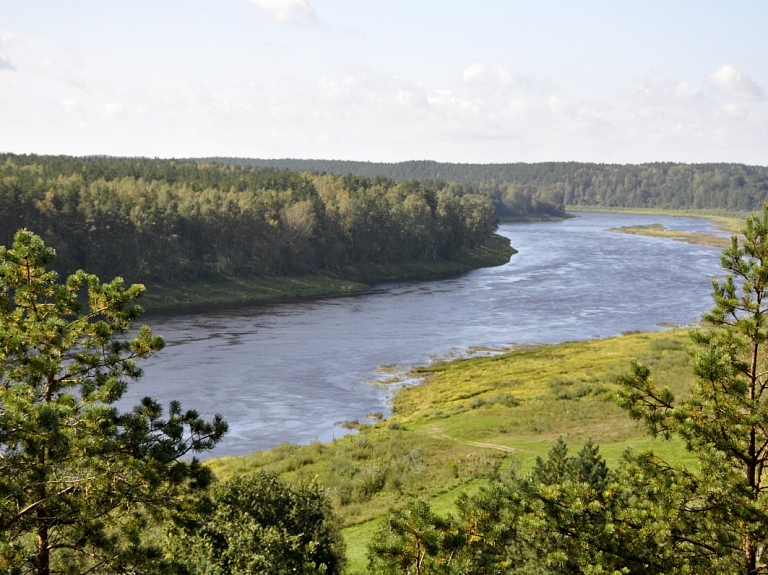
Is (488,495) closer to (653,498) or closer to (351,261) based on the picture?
(653,498)

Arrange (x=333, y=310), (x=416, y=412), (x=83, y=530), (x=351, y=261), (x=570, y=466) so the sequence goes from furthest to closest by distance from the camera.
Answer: (x=351, y=261) < (x=333, y=310) < (x=416, y=412) < (x=570, y=466) < (x=83, y=530)

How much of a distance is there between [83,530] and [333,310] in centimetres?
8294

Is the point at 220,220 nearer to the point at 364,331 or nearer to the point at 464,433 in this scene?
Answer: the point at 364,331

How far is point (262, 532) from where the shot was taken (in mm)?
19125

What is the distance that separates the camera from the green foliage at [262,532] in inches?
707

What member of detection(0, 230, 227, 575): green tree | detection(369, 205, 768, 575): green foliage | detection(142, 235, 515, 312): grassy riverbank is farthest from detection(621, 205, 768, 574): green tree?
detection(142, 235, 515, 312): grassy riverbank

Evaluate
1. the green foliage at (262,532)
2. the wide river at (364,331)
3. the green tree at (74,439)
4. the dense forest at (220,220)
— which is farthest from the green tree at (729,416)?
the dense forest at (220,220)

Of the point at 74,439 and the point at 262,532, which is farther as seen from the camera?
the point at 262,532

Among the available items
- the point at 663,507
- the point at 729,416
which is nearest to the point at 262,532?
the point at 663,507

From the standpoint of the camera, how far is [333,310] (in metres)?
95.9

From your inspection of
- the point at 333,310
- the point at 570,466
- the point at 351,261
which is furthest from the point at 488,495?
the point at 351,261

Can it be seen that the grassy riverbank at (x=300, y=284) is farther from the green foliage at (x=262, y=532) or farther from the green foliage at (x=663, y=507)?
the green foliage at (x=663, y=507)

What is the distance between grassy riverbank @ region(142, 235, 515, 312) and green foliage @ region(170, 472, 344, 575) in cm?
7693

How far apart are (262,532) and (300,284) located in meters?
98.3
